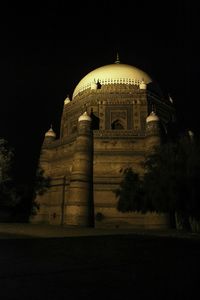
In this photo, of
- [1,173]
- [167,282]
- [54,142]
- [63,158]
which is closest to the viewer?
[167,282]

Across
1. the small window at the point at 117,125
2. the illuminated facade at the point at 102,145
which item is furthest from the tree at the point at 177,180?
the small window at the point at 117,125

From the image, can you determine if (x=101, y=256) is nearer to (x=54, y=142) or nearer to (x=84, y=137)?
(x=84, y=137)

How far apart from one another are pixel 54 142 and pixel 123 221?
1071cm

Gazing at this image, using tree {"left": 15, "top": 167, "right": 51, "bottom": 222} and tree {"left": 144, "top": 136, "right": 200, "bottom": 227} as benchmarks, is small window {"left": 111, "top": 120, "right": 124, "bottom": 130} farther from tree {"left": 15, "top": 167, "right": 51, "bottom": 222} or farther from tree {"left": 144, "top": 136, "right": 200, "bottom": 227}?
tree {"left": 144, "top": 136, "right": 200, "bottom": 227}

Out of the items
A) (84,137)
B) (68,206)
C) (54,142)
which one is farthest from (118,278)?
(54,142)

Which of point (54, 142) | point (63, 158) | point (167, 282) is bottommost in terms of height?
point (167, 282)

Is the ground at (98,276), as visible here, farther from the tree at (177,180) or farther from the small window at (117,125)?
the small window at (117,125)

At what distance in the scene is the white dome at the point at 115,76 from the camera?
3055cm

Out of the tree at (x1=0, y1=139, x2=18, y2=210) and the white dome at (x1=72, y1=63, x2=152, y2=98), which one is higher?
the white dome at (x1=72, y1=63, x2=152, y2=98)

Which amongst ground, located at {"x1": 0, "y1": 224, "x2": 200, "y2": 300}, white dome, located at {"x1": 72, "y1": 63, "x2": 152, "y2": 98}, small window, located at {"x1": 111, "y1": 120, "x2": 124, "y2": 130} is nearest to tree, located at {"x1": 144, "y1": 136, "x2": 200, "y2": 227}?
ground, located at {"x1": 0, "y1": 224, "x2": 200, "y2": 300}

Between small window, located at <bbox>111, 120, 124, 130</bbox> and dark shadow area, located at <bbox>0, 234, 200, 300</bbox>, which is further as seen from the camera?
small window, located at <bbox>111, 120, 124, 130</bbox>

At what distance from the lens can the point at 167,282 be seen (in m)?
4.82

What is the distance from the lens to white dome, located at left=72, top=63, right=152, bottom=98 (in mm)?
30547

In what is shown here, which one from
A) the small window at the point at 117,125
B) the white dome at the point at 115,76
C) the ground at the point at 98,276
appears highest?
the white dome at the point at 115,76
